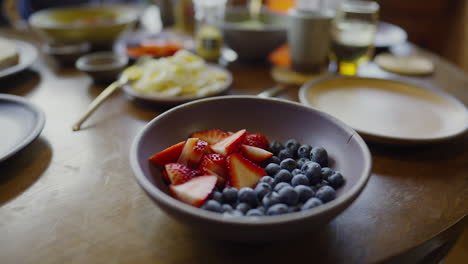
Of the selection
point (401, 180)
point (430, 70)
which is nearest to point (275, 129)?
point (401, 180)

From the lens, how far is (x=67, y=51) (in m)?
1.37

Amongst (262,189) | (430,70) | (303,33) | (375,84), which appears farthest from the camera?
(430,70)

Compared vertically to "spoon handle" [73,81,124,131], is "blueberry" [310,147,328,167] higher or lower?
higher

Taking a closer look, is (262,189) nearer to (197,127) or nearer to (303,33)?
(197,127)

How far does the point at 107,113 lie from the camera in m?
1.00

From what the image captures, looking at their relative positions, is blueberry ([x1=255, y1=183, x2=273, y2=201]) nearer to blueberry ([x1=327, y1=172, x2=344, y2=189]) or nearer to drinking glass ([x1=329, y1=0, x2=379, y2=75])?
blueberry ([x1=327, y1=172, x2=344, y2=189])

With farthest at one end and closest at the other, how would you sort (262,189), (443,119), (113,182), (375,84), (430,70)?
(430,70) → (375,84) → (443,119) → (113,182) → (262,189)

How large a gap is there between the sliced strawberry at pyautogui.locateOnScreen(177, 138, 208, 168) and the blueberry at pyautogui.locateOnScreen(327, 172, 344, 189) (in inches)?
9.8

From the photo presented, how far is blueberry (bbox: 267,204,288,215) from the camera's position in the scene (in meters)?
0.51

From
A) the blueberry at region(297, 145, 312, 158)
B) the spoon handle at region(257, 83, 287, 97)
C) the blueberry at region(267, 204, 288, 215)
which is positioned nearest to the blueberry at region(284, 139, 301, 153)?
the blueberry at region(297, 145, 312, 158)

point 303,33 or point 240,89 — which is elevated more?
point 303,33

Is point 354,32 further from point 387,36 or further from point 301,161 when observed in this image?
point 301,161

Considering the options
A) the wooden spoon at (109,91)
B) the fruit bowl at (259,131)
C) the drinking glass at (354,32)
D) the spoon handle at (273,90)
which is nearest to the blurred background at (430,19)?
the drinking glass at (354,32)

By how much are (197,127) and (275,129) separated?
184 millimetres
